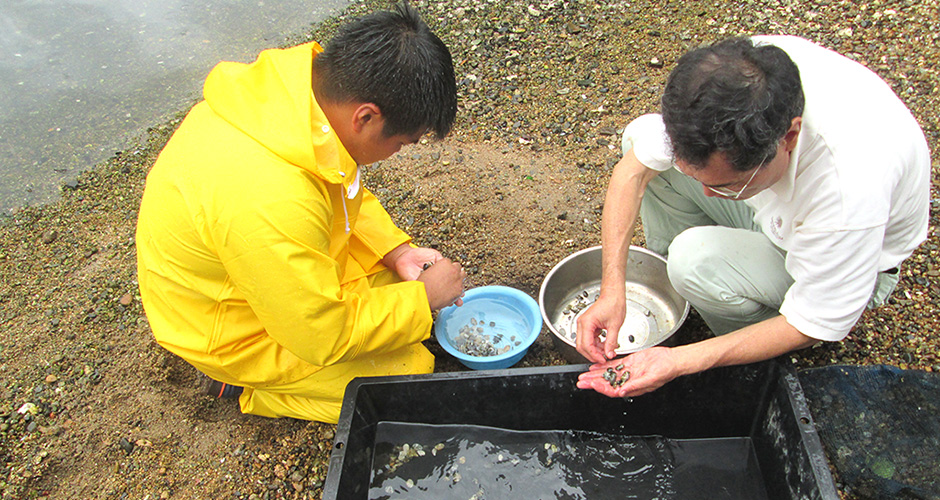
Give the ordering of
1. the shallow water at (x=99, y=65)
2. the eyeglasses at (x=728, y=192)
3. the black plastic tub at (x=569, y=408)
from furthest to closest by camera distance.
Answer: the shallow water at (x=99, y=65), the black plastic tub at (x=569, y=408), the eyeglasses at (x=728, y=192)

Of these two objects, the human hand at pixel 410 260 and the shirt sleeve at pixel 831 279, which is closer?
the shirt sleeve at pixel 831 279

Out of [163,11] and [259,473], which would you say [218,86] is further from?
[163,11]

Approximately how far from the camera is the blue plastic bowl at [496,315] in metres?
2.56

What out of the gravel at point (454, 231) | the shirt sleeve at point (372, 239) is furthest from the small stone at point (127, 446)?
the shirt sleeve at point (372, 239)

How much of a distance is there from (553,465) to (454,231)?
1.34 m

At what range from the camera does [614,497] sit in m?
2.03

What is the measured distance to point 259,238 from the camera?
1647mm

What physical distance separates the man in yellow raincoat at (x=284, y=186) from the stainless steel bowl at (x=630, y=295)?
2.72 ft

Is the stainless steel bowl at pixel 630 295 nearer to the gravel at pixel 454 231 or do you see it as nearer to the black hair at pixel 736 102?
the gravel at pixel 454 231

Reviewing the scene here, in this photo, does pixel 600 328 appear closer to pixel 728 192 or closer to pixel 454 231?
pixel 728 192

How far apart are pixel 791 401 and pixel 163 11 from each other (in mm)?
5708

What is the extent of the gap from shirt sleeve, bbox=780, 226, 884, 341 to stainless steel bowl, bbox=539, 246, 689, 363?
84cm

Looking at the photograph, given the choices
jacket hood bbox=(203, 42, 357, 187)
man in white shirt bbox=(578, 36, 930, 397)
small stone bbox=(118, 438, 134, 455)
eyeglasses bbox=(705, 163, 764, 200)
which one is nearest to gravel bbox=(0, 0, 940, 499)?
small stone bbox=(118, 438, 134, 455)

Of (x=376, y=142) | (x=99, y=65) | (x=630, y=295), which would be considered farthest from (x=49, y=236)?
(x=630, y=295)
